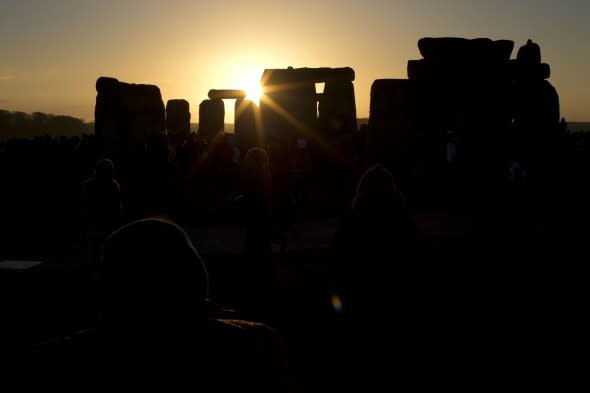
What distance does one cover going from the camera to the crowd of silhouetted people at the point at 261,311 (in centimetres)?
193

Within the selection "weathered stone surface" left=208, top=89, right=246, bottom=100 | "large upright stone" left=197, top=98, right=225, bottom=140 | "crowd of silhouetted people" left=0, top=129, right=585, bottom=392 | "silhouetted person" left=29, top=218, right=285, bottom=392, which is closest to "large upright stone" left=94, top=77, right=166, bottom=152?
"crowd of silhouetted people" left=0, top=129, right=585, bottom=392

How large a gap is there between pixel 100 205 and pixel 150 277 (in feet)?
19.8

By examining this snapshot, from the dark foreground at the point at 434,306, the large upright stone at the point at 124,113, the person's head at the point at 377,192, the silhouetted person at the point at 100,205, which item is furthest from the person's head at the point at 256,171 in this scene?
the large upright stone at the point at 124,113

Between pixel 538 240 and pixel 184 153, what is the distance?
1027 cm

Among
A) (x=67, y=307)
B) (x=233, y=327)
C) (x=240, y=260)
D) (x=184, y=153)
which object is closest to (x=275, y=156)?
(x=184, y=153)

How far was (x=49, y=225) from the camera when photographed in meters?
13.1

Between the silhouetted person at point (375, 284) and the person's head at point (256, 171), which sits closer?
the silhouetted person at point (375, 284)

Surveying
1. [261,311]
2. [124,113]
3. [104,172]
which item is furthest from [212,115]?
[261,311]

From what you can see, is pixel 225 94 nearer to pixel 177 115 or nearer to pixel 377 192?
pixel 177 115

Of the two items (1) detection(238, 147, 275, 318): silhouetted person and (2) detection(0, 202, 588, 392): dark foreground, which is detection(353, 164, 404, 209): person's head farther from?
(1) detection(238, 147, 275, 318): silhouetted person

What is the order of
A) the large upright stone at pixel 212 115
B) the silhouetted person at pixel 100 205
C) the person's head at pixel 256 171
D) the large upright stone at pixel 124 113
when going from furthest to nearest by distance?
the large upright stone at pixel 212 115 < the large upright stone at pixel 124 113 < the silhouetted person at pixel 100 205 < the person's head at pixel 256 171

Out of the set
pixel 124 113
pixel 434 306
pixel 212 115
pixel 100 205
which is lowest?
pixel 434 306

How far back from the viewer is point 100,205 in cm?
770

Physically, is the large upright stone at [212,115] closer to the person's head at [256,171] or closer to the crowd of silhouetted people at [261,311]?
the crowd of silhouetted people at [261,311]
